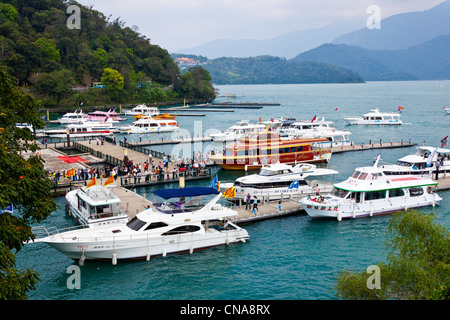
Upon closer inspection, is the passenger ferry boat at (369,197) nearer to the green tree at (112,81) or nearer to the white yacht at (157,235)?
the white yacht at (157,235)

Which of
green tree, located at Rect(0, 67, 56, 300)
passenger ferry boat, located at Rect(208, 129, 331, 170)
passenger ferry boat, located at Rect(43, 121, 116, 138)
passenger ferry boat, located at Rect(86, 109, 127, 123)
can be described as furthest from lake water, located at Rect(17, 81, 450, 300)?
passenger ferry boat, located at Rect(86, 109, 127, 123)

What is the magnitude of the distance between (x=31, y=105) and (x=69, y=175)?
24525mm

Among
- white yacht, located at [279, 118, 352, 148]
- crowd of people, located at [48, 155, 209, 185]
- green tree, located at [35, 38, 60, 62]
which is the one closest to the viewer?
crowd of people, located at [48, 155, 209, 185]

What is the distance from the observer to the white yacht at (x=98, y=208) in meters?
30.2

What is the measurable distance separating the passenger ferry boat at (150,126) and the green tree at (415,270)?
256 ft

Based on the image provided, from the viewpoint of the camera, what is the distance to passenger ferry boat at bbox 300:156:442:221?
3428 centimetres

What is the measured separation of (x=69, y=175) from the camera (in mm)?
42844

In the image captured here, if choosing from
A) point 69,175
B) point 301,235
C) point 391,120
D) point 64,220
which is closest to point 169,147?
point 69,175

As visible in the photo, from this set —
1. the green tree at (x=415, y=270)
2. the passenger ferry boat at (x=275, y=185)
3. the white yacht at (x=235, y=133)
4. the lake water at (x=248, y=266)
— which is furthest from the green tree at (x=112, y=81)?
the green tree at (x=415, y=270)

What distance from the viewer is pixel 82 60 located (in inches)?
6186

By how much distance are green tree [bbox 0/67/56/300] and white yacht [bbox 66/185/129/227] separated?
11040 mm

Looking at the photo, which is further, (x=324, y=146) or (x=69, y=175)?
(x=324, y=146)

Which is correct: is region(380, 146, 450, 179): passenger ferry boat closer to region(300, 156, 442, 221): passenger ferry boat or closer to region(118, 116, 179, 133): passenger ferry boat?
region(300, 156, 442, 221): passenger ferry boat

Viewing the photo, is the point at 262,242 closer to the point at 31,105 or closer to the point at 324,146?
the point at 31,105
